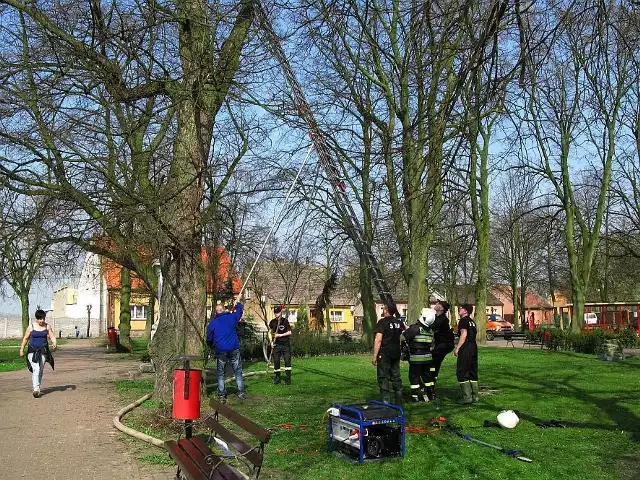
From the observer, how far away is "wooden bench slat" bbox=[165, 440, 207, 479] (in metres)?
5.79

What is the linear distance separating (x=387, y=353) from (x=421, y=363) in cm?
121

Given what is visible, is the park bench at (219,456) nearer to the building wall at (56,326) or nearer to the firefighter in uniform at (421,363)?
the firefighter in uniform at (421,363)

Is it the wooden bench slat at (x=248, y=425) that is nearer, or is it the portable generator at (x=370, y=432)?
the wooden bench slat at (x=248, y=425)

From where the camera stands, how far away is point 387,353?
39.1ft

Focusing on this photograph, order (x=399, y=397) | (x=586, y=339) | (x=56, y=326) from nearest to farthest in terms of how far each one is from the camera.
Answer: (x=399, y=397), (x=586, y=339), (x=56, y=326)

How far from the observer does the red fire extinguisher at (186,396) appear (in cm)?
855

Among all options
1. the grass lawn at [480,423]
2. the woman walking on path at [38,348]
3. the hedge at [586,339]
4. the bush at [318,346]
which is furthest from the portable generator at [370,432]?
the hedge at [586,339]

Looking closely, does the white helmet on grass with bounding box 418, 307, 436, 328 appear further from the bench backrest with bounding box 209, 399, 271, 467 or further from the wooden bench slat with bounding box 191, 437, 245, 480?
the wooden bench slat with bounding box 191, 437, 245, 480

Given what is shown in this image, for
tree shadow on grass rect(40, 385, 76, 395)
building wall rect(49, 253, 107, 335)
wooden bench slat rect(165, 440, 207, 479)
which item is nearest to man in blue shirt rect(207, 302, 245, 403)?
tree shadow on grass rect(40, 385, 76, 395)

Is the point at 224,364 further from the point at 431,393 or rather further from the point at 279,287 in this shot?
the point at 279,287

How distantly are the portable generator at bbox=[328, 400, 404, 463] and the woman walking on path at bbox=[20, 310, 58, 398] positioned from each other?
833 cm

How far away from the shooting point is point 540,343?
33.6 meters

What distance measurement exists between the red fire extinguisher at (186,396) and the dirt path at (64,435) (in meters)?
0.73

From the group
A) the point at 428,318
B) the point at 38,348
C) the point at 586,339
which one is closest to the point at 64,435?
the point at 38,348
